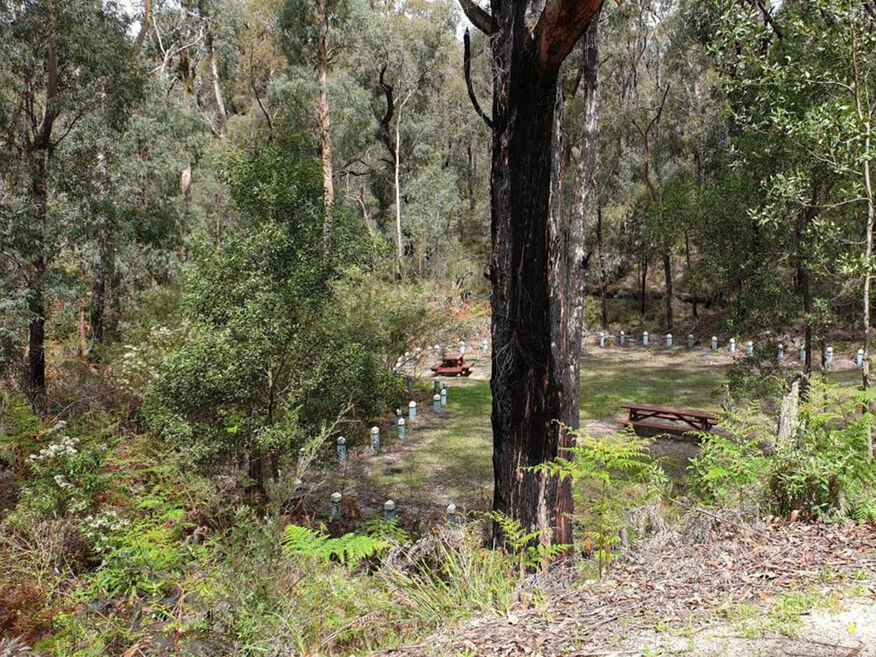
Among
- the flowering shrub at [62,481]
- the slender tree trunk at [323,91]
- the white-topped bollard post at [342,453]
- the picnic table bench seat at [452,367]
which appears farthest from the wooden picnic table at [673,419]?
the slender tree trunk at [323,91]

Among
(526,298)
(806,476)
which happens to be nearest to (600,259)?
(526,298)

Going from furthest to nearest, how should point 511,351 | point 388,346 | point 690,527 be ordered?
point 388,346 < point 511,351 < point 690,527

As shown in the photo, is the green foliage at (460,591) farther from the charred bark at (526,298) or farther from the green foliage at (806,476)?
the green foliage at (806,476)

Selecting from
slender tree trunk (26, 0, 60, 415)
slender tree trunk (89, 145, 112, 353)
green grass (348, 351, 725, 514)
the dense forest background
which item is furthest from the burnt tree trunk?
slender tree trunk (89, 145, 112, 353)

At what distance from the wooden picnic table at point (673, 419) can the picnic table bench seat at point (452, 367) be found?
7.07 meters

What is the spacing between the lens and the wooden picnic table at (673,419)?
43.2ft

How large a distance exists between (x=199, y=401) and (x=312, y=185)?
365cm

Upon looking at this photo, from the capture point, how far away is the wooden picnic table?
13156 millimetres

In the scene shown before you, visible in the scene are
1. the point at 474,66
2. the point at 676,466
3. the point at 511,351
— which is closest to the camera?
the point at 511,351

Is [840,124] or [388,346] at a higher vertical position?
[840,124]

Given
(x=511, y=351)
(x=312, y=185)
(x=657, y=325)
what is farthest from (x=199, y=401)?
(x=657, y=325)

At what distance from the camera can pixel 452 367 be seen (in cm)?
2162

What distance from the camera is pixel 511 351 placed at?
5.20 metres

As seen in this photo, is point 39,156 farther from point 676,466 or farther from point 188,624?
point 676,466
